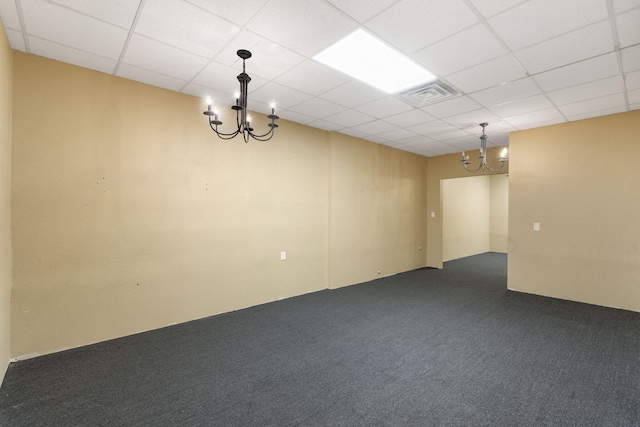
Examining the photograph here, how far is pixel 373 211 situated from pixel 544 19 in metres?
4.09

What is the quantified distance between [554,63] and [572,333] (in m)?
2.96

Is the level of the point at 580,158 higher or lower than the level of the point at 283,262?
higher

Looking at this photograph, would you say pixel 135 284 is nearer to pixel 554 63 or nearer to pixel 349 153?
pixel 349 153

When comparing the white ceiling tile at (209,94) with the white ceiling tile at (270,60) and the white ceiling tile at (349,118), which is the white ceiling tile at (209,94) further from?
the white ceiling tile at (349,118)

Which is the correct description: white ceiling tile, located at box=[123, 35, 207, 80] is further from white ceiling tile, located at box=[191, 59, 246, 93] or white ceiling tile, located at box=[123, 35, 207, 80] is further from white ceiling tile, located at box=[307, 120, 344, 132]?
white ceiling tile, located at box=[307, 120, 344, 132]

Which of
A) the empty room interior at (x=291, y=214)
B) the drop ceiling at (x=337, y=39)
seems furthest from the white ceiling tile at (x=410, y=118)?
the drop ceiling at (x=337, y=39)

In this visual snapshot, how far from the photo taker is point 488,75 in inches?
115

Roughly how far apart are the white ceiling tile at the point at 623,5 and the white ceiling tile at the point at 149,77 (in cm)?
373

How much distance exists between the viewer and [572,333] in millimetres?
3299

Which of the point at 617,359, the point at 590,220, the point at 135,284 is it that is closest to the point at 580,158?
the point at 590,220

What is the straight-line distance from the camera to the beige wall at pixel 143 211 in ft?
8.86

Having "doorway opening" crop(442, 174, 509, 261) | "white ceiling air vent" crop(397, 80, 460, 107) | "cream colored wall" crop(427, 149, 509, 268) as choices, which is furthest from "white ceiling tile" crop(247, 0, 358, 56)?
"doorway opening" crop(442, 174, 509, 261)

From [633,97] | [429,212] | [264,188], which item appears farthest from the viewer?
[429,212]

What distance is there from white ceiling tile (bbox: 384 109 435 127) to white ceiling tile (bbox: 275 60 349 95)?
54.8 inches
